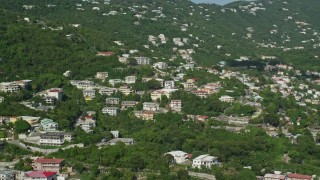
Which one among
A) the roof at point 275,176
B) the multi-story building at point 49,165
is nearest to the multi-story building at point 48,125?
the multi-story building at point 49,165

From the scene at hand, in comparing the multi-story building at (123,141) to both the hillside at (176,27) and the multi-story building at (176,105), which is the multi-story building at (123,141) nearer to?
the multi-story building at (176,105)

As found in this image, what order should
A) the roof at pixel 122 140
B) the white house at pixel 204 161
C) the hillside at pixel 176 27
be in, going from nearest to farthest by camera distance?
the white house at pixel 204 161
the roof at pixel 122 140
the hillside at pixel 176 27

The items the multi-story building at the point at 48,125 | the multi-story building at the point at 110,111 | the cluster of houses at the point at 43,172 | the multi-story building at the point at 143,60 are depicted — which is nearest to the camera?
the cluster of houses at the point at 43,172

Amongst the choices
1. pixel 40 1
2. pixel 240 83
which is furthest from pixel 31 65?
pixel 40 1

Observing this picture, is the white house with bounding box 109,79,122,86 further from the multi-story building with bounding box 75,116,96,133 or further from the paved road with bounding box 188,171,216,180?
the paved road with bounding box 188,171,216,180

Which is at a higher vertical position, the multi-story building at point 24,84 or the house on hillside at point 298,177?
the multi-story building at point 24,84

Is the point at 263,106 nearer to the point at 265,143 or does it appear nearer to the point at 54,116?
the point at 265,143

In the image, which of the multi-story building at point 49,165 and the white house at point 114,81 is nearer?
the multi-story building at point 49,165

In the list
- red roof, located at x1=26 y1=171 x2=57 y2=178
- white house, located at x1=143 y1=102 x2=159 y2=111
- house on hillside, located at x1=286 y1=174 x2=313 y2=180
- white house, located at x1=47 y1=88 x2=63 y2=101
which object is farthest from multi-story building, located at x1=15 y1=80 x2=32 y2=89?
house on hillside, located at x1=286 y1=174 x2=313 y2=180

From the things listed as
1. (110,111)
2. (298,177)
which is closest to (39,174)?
(110,111)

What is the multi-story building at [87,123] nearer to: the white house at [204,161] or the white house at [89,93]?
the white house at [89,93]

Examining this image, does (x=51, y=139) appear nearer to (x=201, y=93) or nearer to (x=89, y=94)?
(x=89, y=94)
